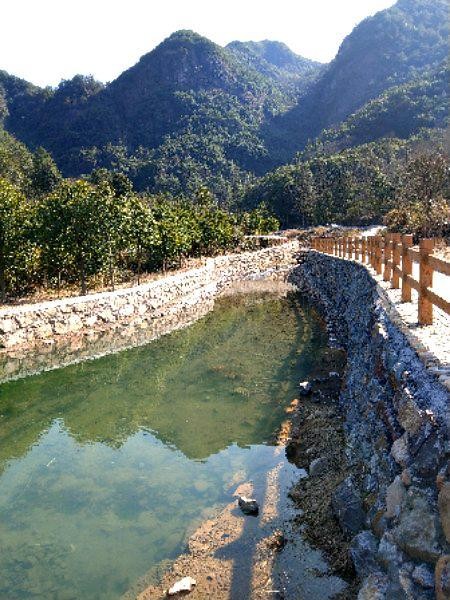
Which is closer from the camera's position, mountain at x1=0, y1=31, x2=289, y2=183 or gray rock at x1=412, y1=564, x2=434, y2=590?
gray rock at x1=412, y1=564, x2=434, y2=590

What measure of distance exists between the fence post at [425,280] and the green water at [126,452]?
149 inches

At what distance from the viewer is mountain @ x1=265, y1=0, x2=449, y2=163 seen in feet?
534

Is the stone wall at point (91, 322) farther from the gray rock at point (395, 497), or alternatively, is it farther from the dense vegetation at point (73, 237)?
the gray rock at point (395, 497)

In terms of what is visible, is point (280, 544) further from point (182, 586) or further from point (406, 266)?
point (406, 266)

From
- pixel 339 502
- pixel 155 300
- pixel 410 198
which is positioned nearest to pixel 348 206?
pixel 410 198

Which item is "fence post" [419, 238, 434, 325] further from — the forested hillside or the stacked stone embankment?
the forested hillside

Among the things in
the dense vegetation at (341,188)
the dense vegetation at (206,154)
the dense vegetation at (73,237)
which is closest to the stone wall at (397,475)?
the dense vegetation at (73,237)

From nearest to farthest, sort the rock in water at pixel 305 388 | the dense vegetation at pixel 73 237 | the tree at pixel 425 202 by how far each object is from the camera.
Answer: the rock in water at pixel 305 388 < the dense vegetation at pixel 73 237 < the tree at pixel 425 202

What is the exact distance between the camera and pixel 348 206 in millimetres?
65125

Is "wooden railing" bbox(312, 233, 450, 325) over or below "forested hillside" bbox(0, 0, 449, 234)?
below

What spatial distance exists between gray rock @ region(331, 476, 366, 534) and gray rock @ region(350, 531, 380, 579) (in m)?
0.42

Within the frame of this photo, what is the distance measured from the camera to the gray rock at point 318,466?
742 centimetres

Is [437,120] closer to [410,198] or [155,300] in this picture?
[410,198]

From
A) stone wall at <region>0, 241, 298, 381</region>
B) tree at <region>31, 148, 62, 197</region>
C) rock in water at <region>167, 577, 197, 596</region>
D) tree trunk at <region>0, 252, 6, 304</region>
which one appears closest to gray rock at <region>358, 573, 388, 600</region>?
rock in water at <region>167, 577, 197, 596</region>
